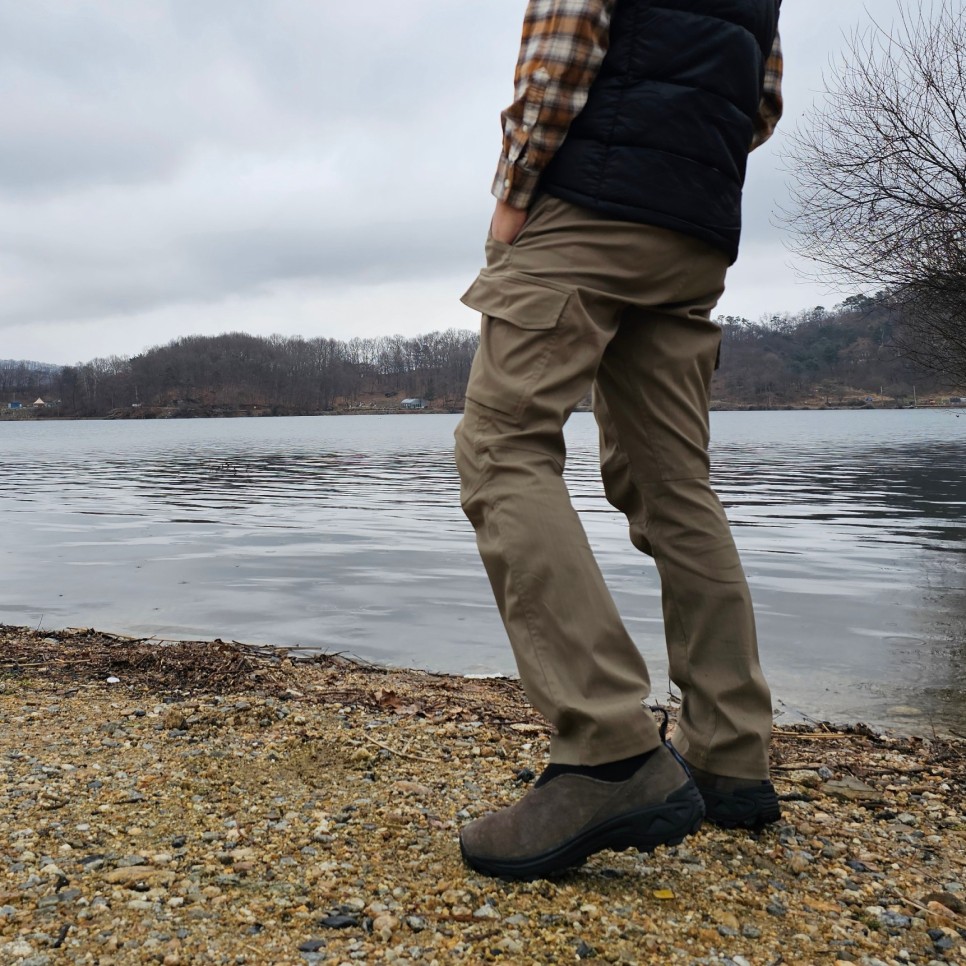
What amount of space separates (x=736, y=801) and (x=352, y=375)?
160 metres

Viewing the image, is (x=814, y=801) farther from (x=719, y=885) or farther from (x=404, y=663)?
(x=404, y=663)

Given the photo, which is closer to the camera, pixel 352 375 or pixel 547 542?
pixel 547 542

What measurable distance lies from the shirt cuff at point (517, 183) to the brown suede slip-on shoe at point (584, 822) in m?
1.28

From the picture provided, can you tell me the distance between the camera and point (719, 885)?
2.02 metres

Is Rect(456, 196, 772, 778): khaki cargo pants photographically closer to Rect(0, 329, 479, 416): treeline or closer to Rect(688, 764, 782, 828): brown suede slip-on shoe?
Rect(688, 764, 782, 828): brown suede slip-on shoe

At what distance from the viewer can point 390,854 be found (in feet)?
6.98

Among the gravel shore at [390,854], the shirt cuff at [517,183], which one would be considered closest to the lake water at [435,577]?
the gravel shore at [390,854]

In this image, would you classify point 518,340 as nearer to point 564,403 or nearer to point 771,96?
point 564,403

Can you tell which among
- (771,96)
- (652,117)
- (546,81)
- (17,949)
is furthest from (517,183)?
(17,949)

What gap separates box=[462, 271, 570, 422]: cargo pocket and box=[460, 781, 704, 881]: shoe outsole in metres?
0.91

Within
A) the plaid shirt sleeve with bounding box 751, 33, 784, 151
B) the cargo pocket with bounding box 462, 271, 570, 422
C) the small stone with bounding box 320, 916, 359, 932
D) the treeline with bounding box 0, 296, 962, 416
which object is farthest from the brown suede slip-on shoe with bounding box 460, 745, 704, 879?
the treeline with bounding box 0, 296, 962, 416

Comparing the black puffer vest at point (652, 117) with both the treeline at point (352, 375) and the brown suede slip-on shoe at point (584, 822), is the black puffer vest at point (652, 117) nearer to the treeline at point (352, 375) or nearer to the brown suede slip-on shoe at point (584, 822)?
the brown suede slip-on shoe at point (584, 822)

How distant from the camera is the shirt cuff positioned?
6.53 feet

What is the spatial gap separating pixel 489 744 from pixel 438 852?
2.96 feet
